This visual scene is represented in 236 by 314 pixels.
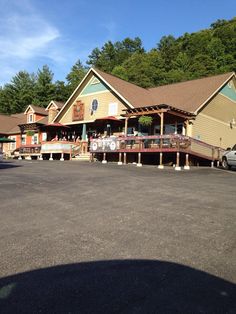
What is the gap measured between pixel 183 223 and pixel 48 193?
4574 mm

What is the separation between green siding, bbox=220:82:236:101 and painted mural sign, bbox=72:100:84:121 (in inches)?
487

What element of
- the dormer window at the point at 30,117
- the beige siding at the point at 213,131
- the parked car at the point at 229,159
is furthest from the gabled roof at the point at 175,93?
the dormer window at the point at 30,117

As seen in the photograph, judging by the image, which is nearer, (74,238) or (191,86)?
(74,238)

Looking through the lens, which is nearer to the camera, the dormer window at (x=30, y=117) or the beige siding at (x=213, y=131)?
the beige siding at (x=213, y=131)

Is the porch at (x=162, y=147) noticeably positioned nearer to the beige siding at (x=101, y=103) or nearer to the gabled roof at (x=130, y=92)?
the gabled roof at (x=130, y=92)

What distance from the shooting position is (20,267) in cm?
466

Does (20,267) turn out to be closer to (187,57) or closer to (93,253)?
(93,253)

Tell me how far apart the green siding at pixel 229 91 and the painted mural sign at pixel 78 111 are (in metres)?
12.4

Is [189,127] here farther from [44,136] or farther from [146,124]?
[44,136]

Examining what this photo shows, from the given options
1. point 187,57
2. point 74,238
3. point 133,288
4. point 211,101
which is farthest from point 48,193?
point 187,57

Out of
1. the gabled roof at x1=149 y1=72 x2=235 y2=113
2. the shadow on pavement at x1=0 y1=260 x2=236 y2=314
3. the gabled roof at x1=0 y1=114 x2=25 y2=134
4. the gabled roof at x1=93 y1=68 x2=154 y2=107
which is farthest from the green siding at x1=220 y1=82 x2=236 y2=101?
the shadow on pavement at x1=0 y1=260 x2=236 y2=314

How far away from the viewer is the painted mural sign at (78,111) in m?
32.7

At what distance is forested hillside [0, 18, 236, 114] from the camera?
54406 mm

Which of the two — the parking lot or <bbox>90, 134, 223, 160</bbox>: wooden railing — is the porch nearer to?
<bbox>90, 134, 223, 160</bbox>: wooden railing
